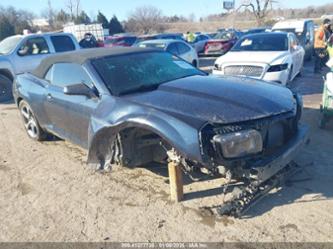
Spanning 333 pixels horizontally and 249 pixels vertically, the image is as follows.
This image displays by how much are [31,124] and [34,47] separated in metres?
5.26

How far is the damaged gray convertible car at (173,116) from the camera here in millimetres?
3182

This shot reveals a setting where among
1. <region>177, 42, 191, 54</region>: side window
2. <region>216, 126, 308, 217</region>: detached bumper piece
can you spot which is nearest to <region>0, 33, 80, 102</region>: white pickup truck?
<region>177, 42, 191, 54</region>: side window

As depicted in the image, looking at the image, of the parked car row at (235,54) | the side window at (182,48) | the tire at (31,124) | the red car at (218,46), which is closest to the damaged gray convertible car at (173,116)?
the tire at (31,124)

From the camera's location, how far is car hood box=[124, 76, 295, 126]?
3268mm

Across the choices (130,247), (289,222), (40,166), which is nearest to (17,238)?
(130,247)

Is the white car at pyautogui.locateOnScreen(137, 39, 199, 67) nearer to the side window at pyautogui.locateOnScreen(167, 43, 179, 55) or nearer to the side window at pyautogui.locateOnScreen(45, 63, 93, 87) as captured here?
the side window at pyautogui.locateOnScreen(167, 43, 179, 55)

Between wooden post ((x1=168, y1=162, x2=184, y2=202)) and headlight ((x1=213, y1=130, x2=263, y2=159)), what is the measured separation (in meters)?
0.67

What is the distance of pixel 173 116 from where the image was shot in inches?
129

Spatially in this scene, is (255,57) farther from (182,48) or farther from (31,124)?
(31,124)

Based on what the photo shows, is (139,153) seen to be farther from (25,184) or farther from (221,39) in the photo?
(221,39)

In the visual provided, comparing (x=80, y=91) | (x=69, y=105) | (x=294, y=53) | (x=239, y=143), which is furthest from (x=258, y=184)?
(x=294, y=53)

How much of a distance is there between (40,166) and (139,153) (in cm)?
187

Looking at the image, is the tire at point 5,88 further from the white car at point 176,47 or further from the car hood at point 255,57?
the car hood at point 255,57

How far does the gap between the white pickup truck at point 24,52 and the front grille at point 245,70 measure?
5.38 meters
